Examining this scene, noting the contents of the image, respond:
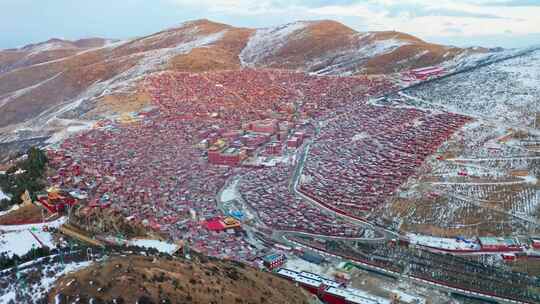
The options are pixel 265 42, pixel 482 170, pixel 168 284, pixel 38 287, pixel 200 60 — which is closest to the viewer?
pixel 38 287

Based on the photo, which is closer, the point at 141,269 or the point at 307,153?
the point at 141,269

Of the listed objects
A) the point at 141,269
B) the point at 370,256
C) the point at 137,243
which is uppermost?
the point at 141,269

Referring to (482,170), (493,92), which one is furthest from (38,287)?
(493,92)

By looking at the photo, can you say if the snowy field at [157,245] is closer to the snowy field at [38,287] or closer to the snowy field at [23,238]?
the snowy field at [23,238]

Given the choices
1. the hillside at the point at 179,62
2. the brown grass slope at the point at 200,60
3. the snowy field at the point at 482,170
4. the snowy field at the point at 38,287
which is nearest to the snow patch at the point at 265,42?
the hillside at the point at 179,62

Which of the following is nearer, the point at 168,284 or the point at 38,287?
the point at 38,287

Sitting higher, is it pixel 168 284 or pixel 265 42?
pixel 265 42

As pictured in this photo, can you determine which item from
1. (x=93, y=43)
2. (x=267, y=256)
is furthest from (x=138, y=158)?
(x=93, y=43)

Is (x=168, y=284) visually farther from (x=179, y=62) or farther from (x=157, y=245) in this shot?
(x=179, y=62)

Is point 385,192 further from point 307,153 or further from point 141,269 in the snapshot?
point 141,269
